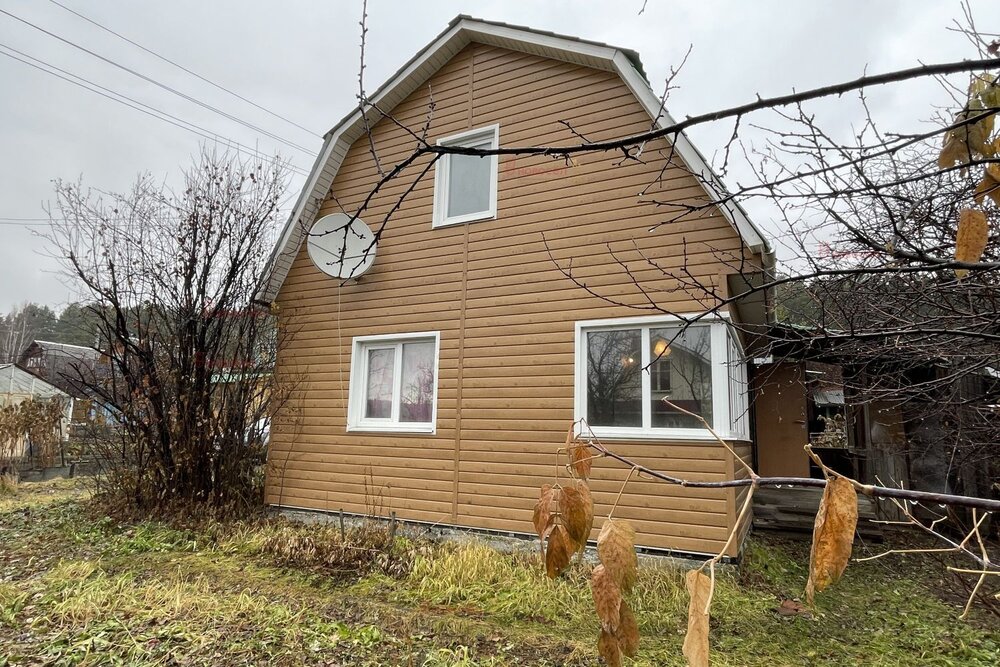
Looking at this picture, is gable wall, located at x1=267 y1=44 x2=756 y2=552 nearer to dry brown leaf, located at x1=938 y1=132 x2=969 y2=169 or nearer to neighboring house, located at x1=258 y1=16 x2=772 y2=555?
neighboring house, located at x1=258 y1=16 x2=772 y2=555

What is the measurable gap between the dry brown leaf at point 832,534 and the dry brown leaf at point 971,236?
710 millimetres

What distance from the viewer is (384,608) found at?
15.6 ft

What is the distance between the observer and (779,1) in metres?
2.23

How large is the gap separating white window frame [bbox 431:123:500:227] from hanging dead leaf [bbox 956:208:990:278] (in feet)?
→ 20.2

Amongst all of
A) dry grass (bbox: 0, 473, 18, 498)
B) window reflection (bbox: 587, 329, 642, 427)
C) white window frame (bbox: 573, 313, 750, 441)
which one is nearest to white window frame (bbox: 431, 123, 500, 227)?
white window frame (bbox: 573, 313, 750, 441)

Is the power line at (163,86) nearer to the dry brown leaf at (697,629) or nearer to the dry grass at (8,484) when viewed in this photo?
the dry grass at (8,484)

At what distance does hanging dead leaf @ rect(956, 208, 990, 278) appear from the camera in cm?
107

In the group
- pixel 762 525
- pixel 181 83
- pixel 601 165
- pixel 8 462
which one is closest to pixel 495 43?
pixel 601 165

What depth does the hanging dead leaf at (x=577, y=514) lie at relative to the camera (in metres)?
0.99

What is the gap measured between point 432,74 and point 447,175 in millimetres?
1549

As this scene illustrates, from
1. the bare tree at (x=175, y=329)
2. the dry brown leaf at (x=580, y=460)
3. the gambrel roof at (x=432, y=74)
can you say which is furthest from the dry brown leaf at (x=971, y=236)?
the bare tree at (x=175, y=329)

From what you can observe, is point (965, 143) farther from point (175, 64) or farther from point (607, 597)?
point (175, 64)

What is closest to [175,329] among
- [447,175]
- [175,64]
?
[447,175]

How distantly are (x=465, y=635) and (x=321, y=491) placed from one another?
3.86 m
